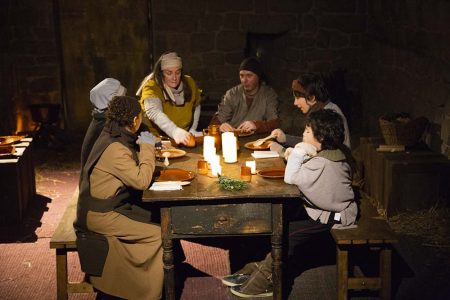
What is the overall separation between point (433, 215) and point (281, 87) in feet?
15.0

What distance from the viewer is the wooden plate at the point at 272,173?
506cm

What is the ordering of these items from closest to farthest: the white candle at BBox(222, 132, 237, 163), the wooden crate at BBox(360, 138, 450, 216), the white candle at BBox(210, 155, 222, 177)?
the white candle at BBox(210, 155, 222, 177), the white candle at BBox(222, 132, 237, 163), the wooden crate at BBox(360, 138, 450, 216)

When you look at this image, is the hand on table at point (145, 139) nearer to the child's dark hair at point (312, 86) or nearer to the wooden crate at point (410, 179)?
the child's dark hair at point (312, 86)

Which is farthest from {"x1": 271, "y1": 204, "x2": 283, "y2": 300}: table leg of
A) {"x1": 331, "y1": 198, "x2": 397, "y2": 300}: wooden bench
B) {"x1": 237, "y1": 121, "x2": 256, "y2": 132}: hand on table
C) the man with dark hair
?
the man with dark hair

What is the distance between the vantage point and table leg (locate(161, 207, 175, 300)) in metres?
4.78

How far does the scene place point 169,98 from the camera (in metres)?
6.86

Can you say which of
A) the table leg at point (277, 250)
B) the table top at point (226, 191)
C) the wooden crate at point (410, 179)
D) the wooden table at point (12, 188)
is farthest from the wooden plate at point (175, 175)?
the wooden crate at point (410, 179)

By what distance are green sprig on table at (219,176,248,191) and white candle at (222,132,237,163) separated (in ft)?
2.12

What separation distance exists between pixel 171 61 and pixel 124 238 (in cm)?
221

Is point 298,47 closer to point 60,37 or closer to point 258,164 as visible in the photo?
point 60,37

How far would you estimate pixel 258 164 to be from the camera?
550 centimetres

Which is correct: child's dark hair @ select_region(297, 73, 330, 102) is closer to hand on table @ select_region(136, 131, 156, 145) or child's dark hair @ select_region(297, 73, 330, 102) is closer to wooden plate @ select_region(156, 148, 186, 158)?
wooden plate @ select_region(156, 148, 186, 158)

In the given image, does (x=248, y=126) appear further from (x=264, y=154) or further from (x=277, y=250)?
(x=277, y=250)

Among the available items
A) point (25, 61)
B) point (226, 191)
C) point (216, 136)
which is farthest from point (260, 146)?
point (25, 61)
